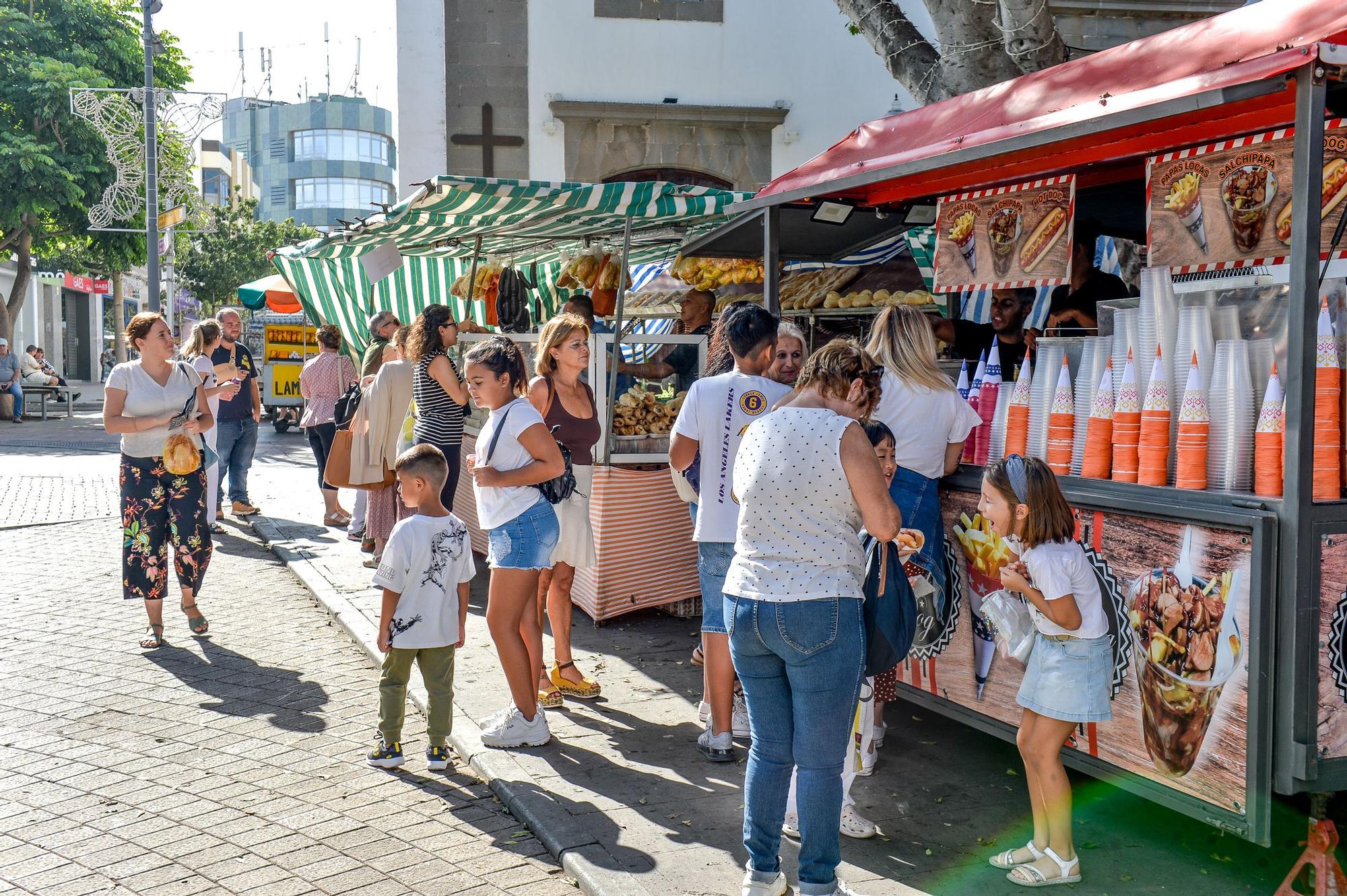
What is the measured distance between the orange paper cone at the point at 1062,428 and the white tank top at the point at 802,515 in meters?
1.42

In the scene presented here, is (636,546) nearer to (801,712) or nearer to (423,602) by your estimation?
(423,602)

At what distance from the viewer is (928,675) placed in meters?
4.87

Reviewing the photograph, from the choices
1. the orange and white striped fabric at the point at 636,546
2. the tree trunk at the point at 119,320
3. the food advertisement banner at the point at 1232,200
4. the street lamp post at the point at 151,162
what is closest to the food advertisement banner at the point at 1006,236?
the food advertisement banner at the point at 1232,200

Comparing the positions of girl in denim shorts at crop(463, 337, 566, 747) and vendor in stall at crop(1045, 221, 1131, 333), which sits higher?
vendor in stall at crop(1045, 221, 1131, 333)

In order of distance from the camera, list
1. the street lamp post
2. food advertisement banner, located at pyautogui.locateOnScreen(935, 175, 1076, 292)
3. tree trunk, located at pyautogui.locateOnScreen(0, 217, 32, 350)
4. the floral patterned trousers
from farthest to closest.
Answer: tree trunk, located at pyautogui.locateOnScreen(0, 217, 32, 350), the street lamp post, the floral patterned trousers, food advertisement banner, located at pyautogui.locateOnScreen(935, 175, 1076, 292)

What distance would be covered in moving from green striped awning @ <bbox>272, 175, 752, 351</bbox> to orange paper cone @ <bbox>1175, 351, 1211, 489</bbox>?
3637mm

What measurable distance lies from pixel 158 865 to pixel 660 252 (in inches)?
298

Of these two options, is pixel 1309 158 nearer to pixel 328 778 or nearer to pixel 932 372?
pixel 932 372

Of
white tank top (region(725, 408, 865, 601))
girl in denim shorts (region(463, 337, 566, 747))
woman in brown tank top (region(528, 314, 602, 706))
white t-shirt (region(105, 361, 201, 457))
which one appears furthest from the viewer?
white t-shirt (region(105, 361, 201, 457))

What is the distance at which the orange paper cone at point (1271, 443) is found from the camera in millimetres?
3584

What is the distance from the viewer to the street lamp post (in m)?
21.0

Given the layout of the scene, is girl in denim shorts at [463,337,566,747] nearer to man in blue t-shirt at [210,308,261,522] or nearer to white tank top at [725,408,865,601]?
white tank top at [725,408,865,601]

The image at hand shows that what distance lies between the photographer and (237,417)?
36.7 feet

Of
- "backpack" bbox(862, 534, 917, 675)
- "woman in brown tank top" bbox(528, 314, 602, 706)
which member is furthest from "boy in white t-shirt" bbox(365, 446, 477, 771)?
"backpack" bbox(862, 534, 917, 675)
